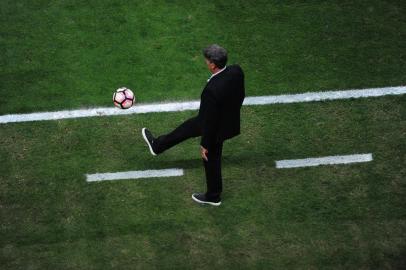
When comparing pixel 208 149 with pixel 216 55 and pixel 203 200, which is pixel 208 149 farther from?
pixel 216 55

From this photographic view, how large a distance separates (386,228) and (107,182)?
377 centimetres

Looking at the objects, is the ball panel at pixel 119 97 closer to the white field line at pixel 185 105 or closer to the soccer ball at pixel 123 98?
the soccer ball at pixel 123 98

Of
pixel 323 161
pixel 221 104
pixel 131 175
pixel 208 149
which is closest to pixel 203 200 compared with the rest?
pixel 208 149

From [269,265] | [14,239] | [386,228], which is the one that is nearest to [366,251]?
[386,228]

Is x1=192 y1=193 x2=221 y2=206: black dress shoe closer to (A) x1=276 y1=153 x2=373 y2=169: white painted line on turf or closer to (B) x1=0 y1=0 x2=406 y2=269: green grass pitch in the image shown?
(B) x1=0 y1=0 x2=406 y2=269: green grass pitch

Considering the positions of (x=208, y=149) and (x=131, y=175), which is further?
(x=131, y=175)

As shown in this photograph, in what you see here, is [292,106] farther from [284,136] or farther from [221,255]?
[221,255]

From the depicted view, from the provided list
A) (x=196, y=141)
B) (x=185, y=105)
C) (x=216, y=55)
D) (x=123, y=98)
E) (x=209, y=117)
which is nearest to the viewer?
(x=216, y=55)

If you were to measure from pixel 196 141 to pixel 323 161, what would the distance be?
1884 mm

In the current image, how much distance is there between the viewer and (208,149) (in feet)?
25.4

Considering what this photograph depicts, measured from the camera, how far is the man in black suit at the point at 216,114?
291 inches

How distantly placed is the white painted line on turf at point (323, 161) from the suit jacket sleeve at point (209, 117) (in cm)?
160

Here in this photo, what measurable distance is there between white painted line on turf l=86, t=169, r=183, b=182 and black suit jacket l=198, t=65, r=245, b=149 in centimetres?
125

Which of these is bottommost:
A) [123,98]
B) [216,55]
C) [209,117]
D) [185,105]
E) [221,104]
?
[185,105]
